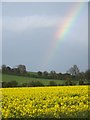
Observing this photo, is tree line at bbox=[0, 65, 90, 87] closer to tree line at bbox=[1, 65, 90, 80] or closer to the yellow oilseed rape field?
tree line at bbox=[1, 65, 90, 80]

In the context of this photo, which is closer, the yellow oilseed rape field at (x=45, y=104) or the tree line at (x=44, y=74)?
the yellow oilseed rape field at (x=45, y=104)

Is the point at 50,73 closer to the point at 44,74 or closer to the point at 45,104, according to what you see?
the point at 44,74

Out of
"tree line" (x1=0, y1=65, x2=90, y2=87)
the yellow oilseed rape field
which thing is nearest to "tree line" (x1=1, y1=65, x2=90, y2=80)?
"tree line" (x1=0, y1=65, x2=90, y2=87)

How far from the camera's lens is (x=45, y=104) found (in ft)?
27.5

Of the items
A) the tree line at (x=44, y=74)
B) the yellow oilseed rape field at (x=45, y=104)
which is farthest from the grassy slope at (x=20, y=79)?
the yellow oilseed rape field at (x=45, y=104)

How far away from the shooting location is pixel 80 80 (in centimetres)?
1276

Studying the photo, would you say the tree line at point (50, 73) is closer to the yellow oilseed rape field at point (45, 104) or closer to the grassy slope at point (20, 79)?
the grassy slope at point (20, 79)

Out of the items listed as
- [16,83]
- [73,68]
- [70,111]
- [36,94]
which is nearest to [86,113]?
[70,111]

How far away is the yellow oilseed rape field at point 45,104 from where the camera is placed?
7420mm

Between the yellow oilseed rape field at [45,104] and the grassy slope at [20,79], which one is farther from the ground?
the grassy slope at [20,79]

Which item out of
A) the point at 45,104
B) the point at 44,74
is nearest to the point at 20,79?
the point at 44,74

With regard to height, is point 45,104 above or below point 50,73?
below

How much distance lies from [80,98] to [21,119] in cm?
253

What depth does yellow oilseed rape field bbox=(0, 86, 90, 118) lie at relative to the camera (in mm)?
7420
